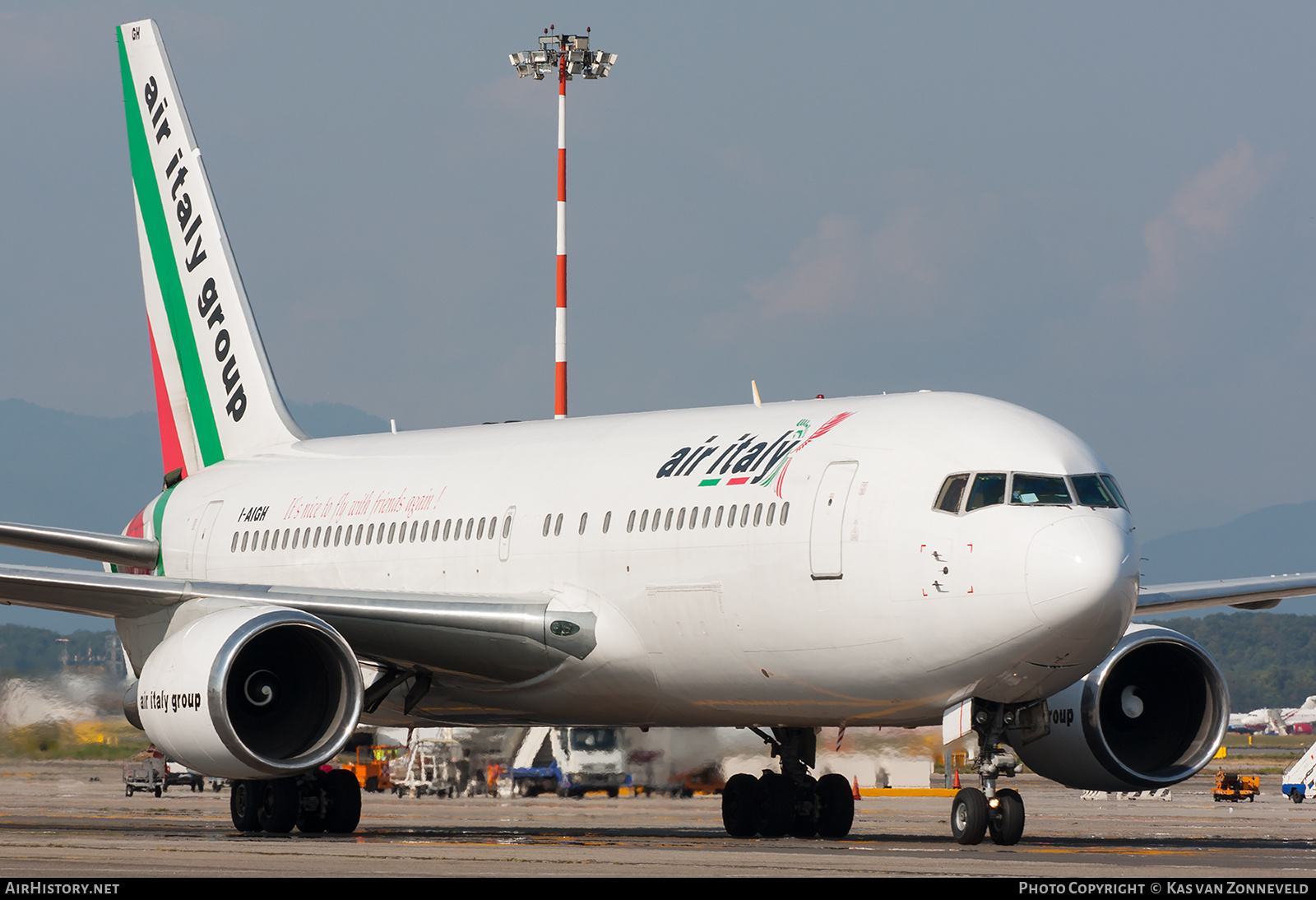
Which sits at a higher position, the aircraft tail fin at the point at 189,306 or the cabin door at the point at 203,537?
the aircraft tail fin at the point at 189,306

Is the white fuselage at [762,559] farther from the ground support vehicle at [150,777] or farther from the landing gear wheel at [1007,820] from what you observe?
the ground support vehicle at [150,777]

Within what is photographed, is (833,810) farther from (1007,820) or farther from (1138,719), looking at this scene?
(1007,820)

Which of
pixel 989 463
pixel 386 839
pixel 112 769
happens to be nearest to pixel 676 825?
pixel 386 839

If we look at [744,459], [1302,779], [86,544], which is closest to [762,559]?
[744,459]

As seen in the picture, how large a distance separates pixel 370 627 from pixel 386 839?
2.15 m

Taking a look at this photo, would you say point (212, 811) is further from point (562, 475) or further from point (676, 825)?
point (562, 475)

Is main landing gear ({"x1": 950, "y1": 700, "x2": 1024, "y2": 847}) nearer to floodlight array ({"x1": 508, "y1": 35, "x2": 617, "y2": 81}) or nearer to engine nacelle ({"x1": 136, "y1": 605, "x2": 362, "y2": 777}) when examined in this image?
engine nacelle ({"x1": 136, "y1": 605, "x2": 362, "y2": 777})

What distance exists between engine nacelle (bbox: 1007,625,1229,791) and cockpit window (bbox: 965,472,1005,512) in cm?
333

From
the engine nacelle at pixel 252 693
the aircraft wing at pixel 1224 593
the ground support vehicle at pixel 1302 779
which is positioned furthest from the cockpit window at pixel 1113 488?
the ground support vehicle at pixel 1302 779

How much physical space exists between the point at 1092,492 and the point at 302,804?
32.6 ft

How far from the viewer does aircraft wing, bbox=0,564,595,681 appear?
19.4 m

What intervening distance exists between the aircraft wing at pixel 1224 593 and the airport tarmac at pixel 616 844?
2505mm

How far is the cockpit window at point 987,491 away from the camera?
1631 centimetres
